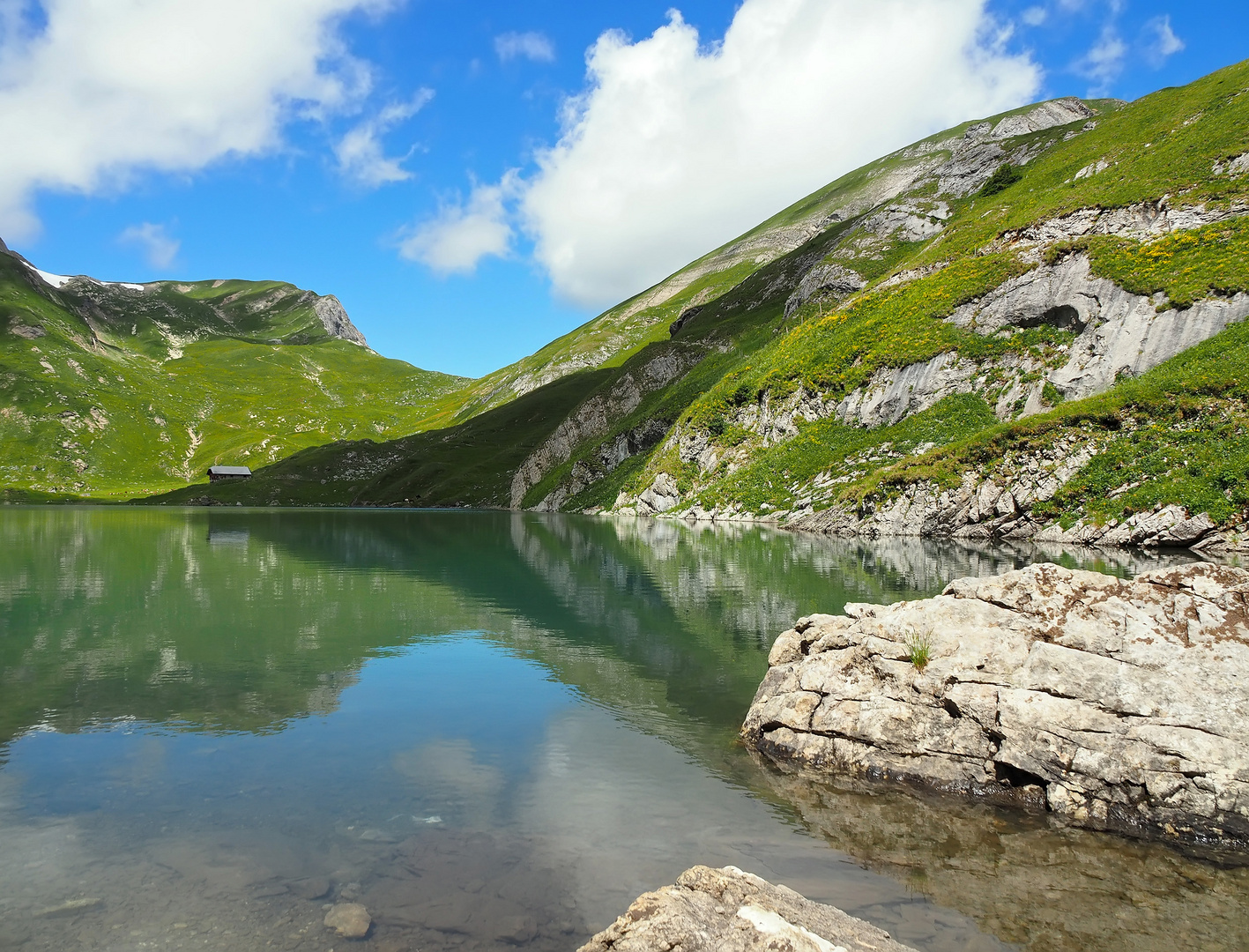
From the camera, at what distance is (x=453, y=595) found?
38.6 m

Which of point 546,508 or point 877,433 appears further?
point 546,508

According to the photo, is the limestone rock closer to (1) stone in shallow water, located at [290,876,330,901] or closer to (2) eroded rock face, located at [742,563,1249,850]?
(2) eroded rock face, located at [742,563,1249,850]

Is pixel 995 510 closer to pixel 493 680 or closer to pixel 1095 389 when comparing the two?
pixel 1095 389

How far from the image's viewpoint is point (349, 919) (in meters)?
9.16

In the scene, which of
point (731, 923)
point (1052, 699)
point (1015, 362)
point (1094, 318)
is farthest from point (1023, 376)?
point (731, 923)

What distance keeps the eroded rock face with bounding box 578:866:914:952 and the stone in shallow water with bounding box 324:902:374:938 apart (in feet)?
11.3

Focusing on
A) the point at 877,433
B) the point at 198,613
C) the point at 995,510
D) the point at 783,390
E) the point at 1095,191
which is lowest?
the point at 198,613

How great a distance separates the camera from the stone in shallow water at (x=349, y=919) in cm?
888

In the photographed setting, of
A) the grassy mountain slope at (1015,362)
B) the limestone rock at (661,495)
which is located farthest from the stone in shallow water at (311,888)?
the limestone rock at (661,495)

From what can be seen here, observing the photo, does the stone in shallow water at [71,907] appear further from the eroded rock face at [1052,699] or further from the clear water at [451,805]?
the eroded rock face at [1052,699]

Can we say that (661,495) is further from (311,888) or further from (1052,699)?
(311,888)

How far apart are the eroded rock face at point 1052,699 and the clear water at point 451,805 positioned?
1161mm

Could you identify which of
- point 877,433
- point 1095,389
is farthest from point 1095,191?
point 877,433

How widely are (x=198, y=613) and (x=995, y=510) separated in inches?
2313
